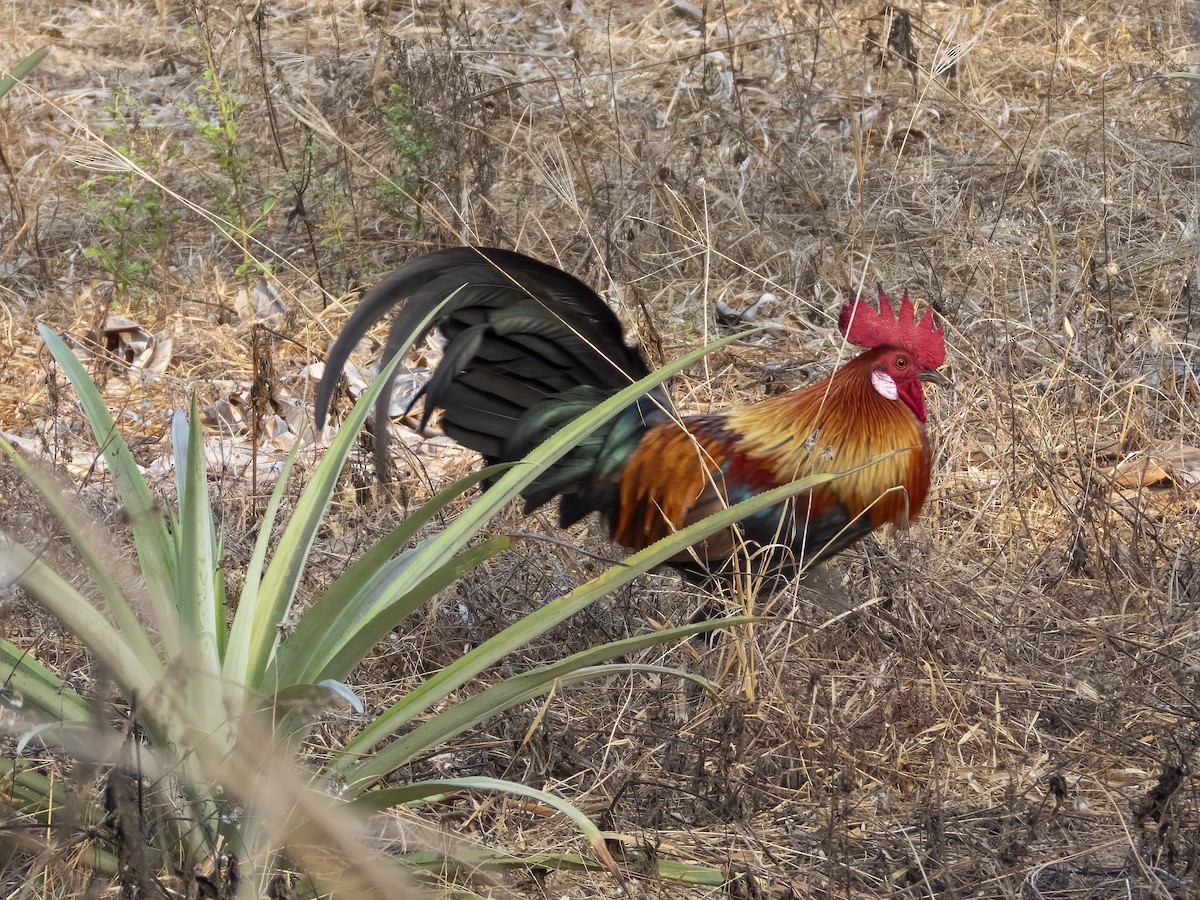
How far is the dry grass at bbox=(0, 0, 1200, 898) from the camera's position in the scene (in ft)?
8.18

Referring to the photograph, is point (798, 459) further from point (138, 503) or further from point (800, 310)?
point (800, 310)

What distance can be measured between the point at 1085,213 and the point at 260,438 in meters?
3.62

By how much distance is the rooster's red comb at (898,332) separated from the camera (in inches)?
130

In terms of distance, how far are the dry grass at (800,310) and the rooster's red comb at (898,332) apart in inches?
18.0

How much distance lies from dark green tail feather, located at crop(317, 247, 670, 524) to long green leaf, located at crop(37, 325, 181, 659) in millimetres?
1041

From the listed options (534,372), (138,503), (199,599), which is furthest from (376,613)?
(534,372)

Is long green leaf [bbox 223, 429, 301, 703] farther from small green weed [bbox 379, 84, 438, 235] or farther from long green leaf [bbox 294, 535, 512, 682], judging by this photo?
small green weed [bbox 379, 84, 438, 235]

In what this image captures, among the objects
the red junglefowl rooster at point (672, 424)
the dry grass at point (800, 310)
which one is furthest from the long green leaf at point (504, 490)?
the red junglefowl rooster at point (672, 424)

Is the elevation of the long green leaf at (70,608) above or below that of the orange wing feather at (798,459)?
above

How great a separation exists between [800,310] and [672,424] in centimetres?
195

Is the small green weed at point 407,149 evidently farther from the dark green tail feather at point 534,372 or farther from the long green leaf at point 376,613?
the long green leaf at point 376,613

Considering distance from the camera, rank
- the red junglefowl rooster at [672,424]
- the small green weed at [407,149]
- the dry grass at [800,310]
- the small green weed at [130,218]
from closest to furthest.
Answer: the dry grass at [800,310], the red junglefowl rooster at [672,424], the small green weed at [130,218], the small green weed at [407,149]

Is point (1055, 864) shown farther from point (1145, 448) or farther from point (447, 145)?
point (447, 145)

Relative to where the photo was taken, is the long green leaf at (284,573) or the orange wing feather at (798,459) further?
the orange wing feather at (798,459)
